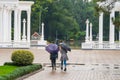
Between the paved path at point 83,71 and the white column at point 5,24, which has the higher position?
the white column at point 5,24

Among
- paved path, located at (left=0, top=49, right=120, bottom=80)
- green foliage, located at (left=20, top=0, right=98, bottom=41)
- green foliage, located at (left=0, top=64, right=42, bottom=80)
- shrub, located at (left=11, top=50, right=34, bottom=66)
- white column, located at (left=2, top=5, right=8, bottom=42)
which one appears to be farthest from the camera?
green foliage, located at (left=20, top=0, right=98, bottom=41)

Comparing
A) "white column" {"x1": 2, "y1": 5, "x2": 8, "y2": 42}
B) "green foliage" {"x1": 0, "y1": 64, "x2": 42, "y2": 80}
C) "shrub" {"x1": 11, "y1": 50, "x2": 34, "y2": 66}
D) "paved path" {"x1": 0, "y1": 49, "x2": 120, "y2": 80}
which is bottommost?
"paved path" {"x1": 0, "y1": 49, "x2": 120, "y2": 80}

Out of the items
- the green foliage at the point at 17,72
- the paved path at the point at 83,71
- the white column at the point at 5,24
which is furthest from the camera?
the white column at the point at 5,24

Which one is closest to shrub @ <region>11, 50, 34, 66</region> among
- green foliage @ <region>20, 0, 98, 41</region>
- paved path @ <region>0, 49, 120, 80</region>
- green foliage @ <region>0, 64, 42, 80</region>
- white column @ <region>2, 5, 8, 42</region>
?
green foliage @ <region>0, 64, 42, 80</region>

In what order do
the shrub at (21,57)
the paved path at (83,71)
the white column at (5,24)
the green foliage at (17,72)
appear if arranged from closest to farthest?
1. the green foliage at (17,72)
2. the paved path at (83,71)
3. the shrub at (21,57)
4. the white column at (5,24)

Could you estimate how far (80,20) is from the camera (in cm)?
11706

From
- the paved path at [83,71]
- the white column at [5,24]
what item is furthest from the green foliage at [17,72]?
the white column at [5,24]

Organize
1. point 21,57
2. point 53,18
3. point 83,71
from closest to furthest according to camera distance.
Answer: point 21,57 → point 83,71 → point 53,18

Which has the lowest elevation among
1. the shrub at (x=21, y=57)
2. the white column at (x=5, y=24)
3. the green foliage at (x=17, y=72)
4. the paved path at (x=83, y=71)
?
the paved path at (x=83, y=71)

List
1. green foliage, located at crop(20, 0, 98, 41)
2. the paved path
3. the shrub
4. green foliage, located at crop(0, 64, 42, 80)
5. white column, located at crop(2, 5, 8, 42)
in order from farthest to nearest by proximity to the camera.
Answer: green foliage, located at crop(20, 0, 98, 41)
white column, located at crop(2, 5, 8, 42)
the shrub
the paved path
green foliage, located at crop(0, 64, 42, 80)

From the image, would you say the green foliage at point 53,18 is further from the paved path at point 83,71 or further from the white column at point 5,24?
the paved path at point 83,71

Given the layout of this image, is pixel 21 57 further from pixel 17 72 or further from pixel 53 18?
pixel 53 18

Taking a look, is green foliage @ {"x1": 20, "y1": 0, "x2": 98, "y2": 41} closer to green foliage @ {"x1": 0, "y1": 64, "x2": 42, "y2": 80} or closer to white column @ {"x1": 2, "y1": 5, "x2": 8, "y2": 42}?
white column @ {"x1": 2, "y1": 5, "x2": 8, "y2": 42}

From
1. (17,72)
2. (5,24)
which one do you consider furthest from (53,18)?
(17,72)
